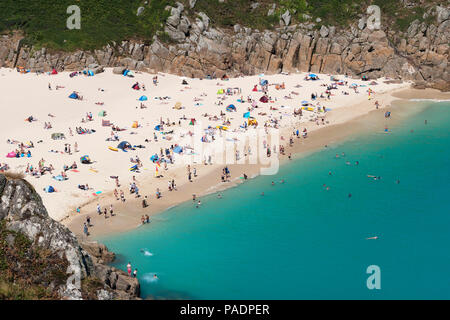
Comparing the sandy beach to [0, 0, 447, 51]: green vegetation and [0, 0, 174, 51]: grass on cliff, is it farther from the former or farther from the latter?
[0, 0, 447, 51]: green vegetation

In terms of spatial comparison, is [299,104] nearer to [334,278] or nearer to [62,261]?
[334,278]

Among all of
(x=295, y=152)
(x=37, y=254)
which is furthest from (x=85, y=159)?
(x=37, y=254)

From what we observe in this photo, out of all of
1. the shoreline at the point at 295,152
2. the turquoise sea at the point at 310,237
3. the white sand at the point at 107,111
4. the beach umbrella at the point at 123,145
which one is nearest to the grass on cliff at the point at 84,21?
the white sand at the point at 107,111

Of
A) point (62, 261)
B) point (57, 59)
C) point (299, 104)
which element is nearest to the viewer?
point (62, 261)

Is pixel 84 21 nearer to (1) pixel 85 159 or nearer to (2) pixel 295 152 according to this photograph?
(1) pixel 85 159

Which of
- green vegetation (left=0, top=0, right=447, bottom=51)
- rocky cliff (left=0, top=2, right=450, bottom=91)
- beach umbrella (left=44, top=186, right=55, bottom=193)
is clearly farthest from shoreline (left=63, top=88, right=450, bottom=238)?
green vegetation (left=0, top=0, right=447, bottom=51)

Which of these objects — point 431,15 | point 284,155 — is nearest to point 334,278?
point 284,155
